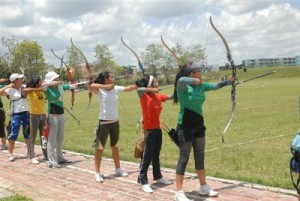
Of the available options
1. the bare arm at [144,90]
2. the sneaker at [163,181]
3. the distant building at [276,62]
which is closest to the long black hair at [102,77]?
the bare arm at [144,90]

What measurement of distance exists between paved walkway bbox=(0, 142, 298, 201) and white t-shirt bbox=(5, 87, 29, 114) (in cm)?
146

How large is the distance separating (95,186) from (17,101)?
3.66 meters

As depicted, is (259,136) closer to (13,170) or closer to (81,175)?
(81,175)

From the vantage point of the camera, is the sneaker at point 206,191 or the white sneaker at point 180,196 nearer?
the white sneaker at point 180,196

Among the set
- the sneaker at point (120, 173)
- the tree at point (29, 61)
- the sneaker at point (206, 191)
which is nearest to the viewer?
the sneaker at point (206, 191)

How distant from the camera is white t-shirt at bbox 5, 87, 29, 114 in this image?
9.57m

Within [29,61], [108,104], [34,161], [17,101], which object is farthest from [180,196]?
[29,61]

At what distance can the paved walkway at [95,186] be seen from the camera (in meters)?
6.08

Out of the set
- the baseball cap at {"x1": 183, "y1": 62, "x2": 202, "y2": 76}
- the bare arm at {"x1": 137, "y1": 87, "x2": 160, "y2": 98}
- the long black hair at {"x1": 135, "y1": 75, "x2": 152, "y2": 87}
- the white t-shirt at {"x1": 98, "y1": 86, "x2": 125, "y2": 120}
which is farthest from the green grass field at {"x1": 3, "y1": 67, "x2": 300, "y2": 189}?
the long black hair at {"x1": 135, "y1": 75, "x2": 152, "y2": 87}

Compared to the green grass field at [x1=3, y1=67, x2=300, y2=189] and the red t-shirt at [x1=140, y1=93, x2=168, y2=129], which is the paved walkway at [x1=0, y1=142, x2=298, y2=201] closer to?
the green grass field at [x1=3, y1=67, x2=300, y2=189]

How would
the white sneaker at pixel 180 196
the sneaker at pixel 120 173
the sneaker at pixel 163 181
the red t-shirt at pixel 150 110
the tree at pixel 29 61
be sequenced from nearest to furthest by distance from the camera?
the white sneaker at pixel 180 196
the red t-shirt at pixel 150 110
the sneaker at pixel 163 181
the sneaker at pixel 120 173
the tree at pixel 29 61

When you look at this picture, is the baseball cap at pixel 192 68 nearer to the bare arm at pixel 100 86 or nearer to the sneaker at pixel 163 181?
the bare arm at pixel 100 86

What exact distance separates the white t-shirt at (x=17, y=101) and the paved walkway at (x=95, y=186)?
4.78 ft

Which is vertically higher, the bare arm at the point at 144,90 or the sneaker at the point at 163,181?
the bare arm at the point at 144,90
